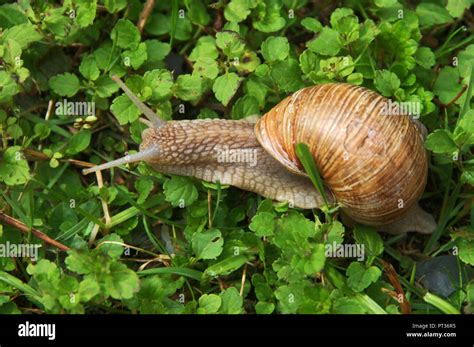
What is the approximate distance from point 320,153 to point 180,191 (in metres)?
0.70

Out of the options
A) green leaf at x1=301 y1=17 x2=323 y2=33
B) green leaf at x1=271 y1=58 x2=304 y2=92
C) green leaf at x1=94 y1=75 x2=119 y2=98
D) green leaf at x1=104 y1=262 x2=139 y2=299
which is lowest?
green leaf at x1=104 y1=262 x2=139 y2=299

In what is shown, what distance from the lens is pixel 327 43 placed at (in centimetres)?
335

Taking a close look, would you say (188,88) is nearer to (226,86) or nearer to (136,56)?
(226,86)

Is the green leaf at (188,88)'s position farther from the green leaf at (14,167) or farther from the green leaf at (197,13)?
the green leaf at (14,167)

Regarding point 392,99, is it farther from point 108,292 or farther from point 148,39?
point 108,292

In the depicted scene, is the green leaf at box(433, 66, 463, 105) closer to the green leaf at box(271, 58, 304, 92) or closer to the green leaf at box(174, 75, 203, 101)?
the green leaf at box(271, 58, 304, 92)

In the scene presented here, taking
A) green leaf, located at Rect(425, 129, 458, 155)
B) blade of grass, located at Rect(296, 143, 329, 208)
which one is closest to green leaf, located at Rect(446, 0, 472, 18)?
green leaf, located at Rect(425, 129, 458, 155)

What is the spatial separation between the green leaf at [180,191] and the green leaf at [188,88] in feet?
1.37

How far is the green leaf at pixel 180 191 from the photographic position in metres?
3.21

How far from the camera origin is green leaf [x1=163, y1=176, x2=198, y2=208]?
10.5ft

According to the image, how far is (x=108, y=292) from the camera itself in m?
2.84

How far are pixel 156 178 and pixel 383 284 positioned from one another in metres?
1.22

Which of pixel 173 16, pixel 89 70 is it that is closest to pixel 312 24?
pixel 173 16

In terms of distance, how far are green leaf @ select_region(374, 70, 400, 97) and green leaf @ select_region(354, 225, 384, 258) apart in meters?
0.67
